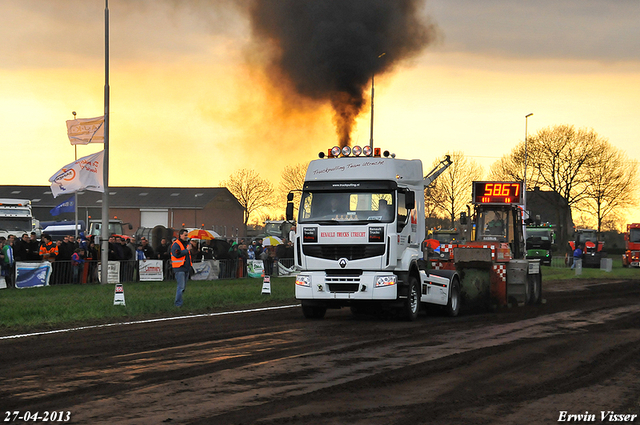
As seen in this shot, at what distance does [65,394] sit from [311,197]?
8.93m

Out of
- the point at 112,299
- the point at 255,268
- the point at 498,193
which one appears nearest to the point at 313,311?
the point at 112,299

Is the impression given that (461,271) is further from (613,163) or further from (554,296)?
(613,163)

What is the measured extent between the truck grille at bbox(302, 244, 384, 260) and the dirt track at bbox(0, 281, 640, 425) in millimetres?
1440

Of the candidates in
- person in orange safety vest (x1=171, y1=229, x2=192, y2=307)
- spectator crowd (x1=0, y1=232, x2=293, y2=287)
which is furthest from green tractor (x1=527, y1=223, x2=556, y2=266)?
person in orange safety vest (x1=171, y1=229, x2=192, y2=307)

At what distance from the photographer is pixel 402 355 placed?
1133cm

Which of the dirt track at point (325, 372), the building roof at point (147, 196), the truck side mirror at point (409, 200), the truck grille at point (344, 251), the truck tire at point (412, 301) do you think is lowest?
the dirt track at point (325, 372)

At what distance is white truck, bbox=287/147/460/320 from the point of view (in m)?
15.8

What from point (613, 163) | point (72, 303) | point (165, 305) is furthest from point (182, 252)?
point (613, 163)

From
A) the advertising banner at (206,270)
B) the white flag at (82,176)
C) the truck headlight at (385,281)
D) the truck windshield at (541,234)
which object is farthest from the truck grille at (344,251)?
the truck windshield at (541,234)

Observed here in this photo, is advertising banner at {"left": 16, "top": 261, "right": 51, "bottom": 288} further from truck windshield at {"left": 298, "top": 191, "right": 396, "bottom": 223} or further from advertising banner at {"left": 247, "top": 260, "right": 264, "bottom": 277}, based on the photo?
→ truck windshield at {"left": 298, "top": 191, "right": 396, "bottom": 223}

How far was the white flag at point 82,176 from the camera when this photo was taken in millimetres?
25703

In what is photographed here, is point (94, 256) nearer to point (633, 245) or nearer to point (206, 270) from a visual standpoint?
point (206, 270)

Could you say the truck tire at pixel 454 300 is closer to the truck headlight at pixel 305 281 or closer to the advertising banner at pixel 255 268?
the truck headlight at pixel 305 281

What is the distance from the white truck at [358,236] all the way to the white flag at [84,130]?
454 inches
